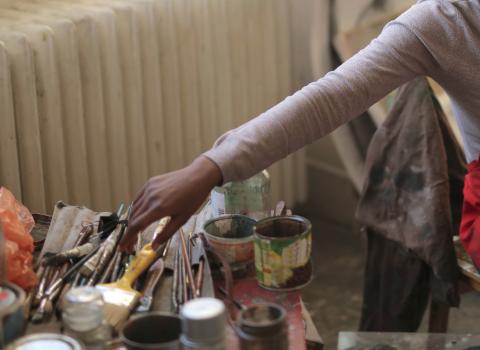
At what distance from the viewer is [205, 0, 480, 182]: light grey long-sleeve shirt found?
4.51 ft

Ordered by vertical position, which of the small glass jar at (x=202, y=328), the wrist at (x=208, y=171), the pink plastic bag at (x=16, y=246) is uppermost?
the wrist at (x=208, y=171)

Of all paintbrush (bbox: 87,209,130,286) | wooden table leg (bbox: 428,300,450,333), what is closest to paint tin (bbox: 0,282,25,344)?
paintbrush (bbox: 87,209,130,286)

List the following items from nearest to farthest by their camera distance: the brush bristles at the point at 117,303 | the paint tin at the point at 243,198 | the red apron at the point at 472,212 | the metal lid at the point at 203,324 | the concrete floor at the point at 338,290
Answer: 1. the metal lid at the point at 203,324
2. the brush bristles at the point at 117,303
3. the paint tin at the point at 243,198
4. the red apron at the point at 472,212
5. the concrete floor at the point at 338,290

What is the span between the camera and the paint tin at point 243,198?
1566 millimetres

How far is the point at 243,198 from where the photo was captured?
5.19 feet

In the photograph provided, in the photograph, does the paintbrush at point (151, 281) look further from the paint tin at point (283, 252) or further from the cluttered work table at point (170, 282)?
the paint tin at point (283, 252)

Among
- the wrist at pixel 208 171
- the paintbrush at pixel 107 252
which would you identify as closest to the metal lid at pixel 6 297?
the paintbrush at pixel 107 252

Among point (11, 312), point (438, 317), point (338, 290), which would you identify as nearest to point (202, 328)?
point (11, 312)

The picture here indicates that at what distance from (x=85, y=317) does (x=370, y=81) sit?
65 cm

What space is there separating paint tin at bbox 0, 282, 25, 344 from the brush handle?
0.23 meters

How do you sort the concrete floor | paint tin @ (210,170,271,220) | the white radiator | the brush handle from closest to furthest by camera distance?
the brush handle
paint tin @ (210,170,271,220)
the white radiator
the concrete floor

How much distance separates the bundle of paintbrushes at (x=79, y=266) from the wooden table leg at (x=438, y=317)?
0.90 meters

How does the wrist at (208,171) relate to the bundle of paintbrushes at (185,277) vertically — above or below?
above

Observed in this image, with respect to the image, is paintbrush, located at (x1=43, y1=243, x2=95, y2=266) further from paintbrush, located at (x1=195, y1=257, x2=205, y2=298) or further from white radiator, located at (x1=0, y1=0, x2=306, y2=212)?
white radiator, located at (x1=0, y1=0, x2=306, y2=212)
